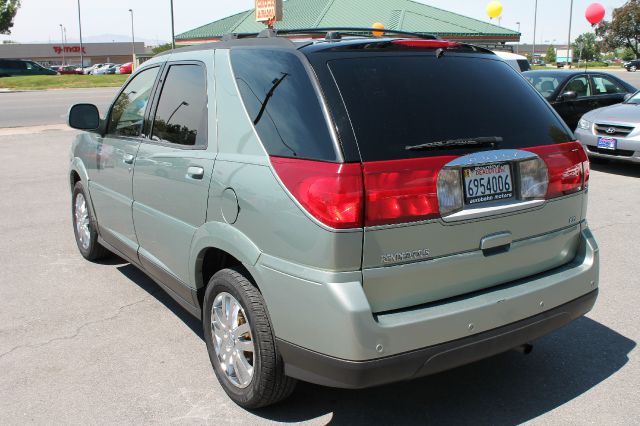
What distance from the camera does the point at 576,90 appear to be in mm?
13281

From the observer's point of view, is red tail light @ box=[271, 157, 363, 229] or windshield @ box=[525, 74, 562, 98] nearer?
red tail light @ box=[271, 157, 363, 229]

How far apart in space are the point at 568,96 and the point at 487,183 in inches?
424

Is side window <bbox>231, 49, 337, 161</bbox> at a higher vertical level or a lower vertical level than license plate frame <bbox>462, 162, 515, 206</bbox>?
higher

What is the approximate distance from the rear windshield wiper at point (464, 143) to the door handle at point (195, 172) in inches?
47.9

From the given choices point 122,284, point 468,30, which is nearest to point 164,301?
point 122,284

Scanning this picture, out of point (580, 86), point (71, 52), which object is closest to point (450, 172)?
point (580, 86)

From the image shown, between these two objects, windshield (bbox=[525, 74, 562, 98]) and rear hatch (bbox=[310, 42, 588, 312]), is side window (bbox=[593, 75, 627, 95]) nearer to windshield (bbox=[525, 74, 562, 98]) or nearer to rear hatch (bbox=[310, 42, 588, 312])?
windshield (bbox=[525, 74, 562, 98])

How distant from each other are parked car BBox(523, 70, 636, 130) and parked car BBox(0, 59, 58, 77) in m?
40.9

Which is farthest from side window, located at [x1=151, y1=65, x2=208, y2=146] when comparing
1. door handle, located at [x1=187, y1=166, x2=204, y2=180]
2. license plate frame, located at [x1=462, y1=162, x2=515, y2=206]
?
license plate frame, located at [x1=462, y1=162, x2=515, y2=206]

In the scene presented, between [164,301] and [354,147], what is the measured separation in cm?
277

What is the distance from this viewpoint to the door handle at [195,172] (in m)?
3.42

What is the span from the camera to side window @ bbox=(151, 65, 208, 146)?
11.8 feet

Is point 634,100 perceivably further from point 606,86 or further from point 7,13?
point 7,13

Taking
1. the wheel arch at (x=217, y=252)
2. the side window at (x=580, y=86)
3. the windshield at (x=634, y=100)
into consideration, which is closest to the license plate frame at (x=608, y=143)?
the windshield at (x=634, y=100)
